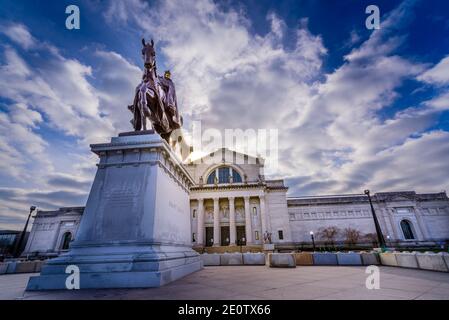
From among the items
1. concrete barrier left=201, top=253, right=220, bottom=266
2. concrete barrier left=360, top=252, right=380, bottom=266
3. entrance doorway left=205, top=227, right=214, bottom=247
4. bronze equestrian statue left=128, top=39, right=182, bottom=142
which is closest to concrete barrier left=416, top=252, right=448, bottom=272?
concrete barrier left=360, top=252, right=380, bottom=266

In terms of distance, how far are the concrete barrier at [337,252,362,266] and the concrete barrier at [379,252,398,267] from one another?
965 mm

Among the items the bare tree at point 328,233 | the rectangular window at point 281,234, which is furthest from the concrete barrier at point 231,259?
the bare tree at point 328,233

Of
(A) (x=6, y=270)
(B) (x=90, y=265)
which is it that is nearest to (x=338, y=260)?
(B) (x=90, y=265)

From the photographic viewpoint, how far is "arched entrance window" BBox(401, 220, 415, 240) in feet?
131

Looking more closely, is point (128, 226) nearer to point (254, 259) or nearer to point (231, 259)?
point (231, 259)

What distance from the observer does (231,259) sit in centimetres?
1309

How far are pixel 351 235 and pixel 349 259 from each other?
3442cm

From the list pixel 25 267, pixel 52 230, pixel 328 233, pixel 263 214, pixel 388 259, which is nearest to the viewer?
pixel 388 259

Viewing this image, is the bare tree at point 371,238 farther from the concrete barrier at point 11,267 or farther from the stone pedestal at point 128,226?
the concrete barrier at point 11,267

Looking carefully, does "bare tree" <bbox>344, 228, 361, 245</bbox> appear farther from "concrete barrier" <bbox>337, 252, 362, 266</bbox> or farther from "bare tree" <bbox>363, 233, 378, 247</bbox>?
"concrete barrier" <bbox>337, 252, 362, 266</bbox>

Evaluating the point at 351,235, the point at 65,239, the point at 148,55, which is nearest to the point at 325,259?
the point at 148,55

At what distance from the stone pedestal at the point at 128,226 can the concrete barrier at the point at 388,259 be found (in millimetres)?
9236
